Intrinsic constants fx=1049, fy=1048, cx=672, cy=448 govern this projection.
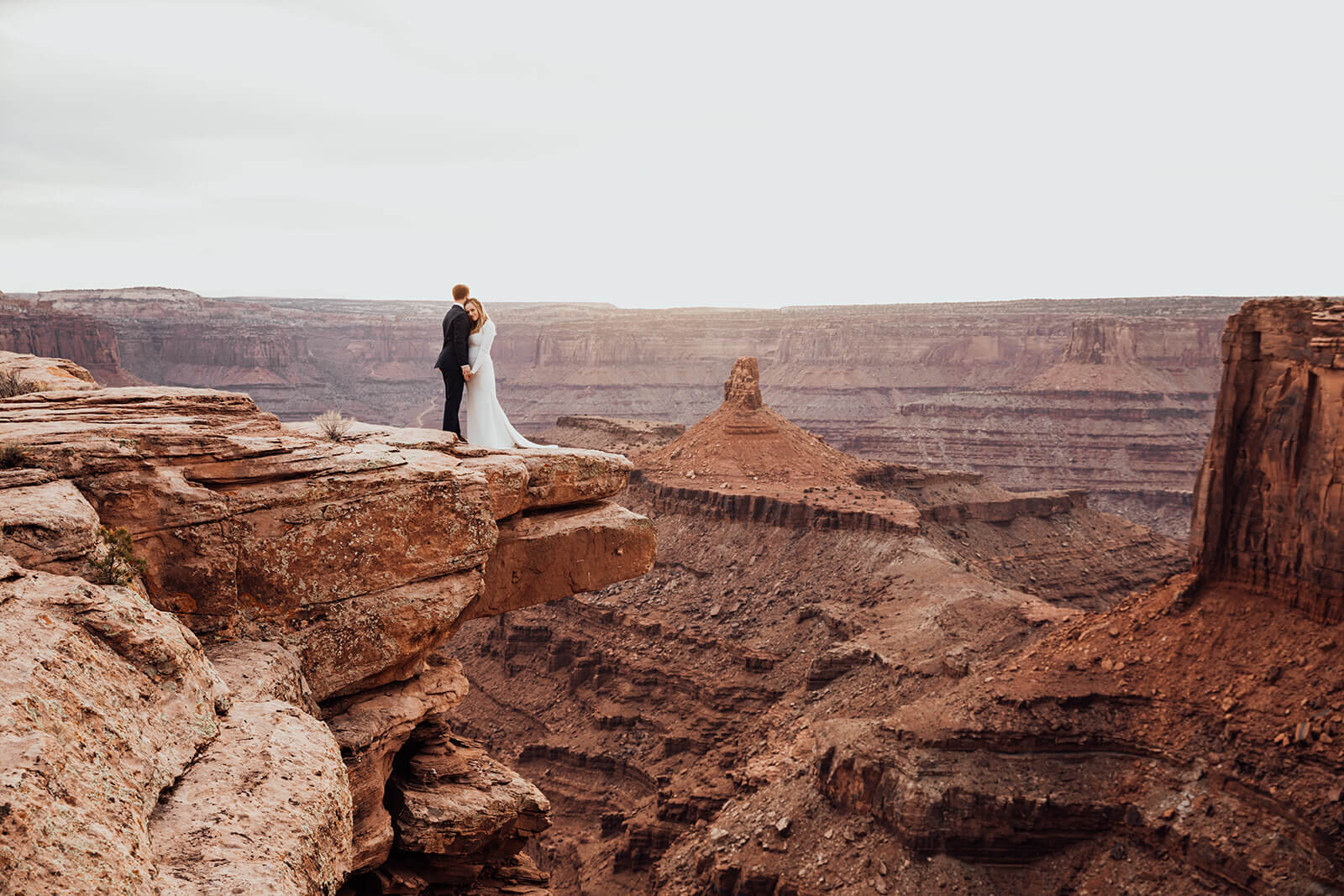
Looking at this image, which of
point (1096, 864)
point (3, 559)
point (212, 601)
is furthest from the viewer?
point (1096, 864)

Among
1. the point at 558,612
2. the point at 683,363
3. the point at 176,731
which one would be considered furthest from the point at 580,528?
the point at 683,363

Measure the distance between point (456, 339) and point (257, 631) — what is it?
7079mm

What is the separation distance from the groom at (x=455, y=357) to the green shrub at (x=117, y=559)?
744cm

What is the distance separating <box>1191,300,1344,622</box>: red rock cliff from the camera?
917 inches

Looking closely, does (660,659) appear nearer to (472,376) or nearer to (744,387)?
(744,387)

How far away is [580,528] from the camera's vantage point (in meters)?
14.2

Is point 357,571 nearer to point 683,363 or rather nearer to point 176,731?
point 176,731

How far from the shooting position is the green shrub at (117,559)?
820cm

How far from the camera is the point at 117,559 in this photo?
8.46 m

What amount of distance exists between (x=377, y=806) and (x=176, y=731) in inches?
165

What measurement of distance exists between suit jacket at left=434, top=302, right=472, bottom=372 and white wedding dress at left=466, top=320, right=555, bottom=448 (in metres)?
0.14

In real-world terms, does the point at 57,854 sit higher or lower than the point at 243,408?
lower

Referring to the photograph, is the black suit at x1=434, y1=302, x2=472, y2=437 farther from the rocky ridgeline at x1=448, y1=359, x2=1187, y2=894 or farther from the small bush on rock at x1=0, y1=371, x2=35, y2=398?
the rocky ridgeline at x1=448, y1=359, x2=1187, y2=894

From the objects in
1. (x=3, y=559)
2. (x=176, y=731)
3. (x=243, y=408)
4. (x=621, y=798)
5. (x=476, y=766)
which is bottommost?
(x=621, y=798)
